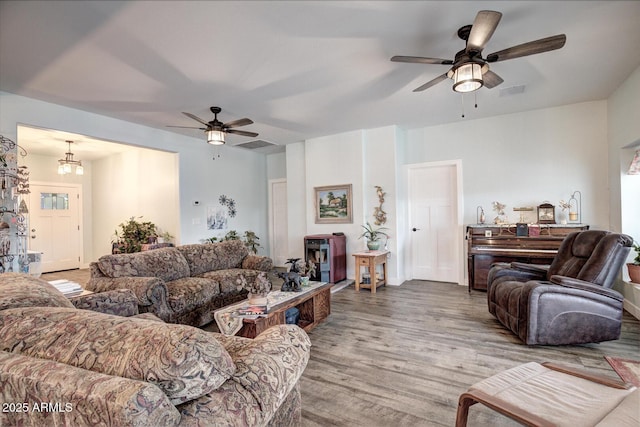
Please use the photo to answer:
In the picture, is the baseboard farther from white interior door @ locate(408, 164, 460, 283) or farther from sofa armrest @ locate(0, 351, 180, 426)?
sofa armrest @ locate(0, 351, 180, 426)

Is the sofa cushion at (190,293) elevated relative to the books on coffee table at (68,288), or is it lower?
lower

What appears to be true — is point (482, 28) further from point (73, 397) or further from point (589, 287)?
point (73, 397)

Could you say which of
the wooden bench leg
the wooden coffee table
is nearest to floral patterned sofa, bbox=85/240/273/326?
the wooden coffee table

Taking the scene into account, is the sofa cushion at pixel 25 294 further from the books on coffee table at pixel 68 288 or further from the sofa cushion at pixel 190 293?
the sofa cushion at pixel 190 293

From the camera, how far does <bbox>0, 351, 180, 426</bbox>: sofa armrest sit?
0.79 metres

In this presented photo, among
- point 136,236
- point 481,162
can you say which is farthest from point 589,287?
point 136,236

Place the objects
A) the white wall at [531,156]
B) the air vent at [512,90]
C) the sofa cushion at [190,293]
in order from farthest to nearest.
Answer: the white wall at [531,156] → the air vent at [512,90] → the sofa cushion at [190,293]

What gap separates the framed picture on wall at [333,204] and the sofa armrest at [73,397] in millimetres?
5032

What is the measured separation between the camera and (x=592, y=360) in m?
2.53

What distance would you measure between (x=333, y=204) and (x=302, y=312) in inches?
112

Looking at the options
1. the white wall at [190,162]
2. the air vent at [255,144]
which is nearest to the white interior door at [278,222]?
the white wall at [190,162]

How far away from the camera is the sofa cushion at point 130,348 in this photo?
90 centimetres

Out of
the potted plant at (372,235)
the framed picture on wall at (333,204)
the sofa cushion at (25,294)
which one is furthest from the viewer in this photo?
the framed picture on wall at (333,204)

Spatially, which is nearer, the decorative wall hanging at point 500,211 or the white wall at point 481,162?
the white wall at point 481,162
